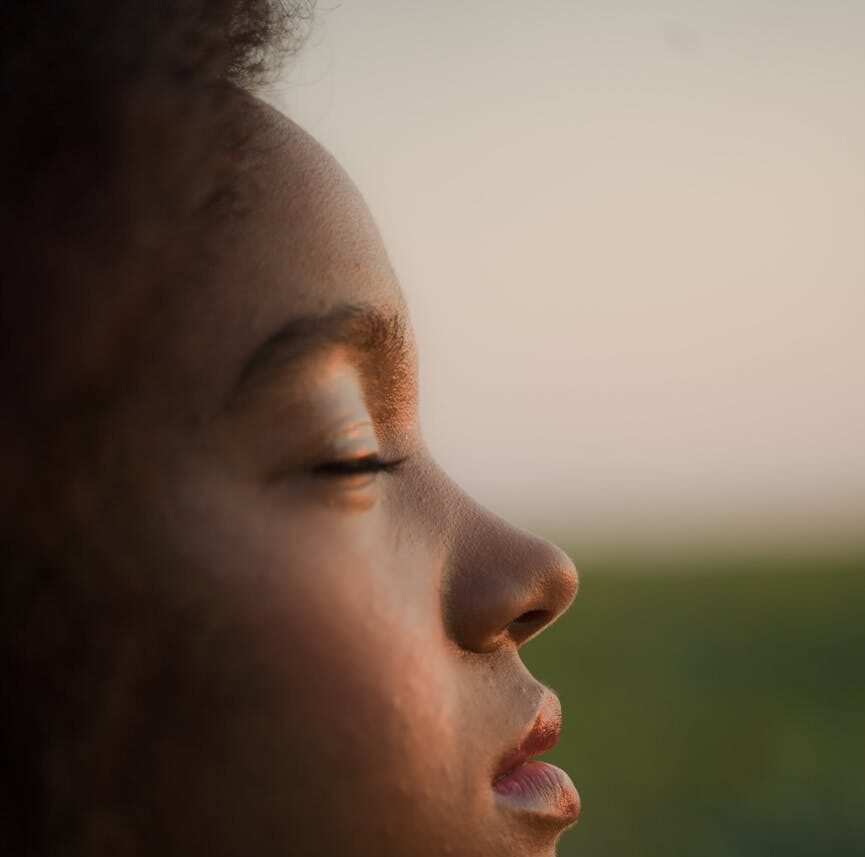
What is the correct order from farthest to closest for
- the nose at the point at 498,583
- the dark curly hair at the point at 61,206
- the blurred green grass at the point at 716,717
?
the blurred green grass at the point at 716,717 < the nose at the point at 498,583 < the dark curly hair at the point at 61,206

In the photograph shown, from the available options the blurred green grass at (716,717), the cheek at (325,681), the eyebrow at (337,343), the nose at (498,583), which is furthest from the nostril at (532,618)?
the blurred green grass at (716,717)

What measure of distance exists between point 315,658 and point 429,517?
195 mm

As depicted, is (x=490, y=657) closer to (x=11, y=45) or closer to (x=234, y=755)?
(x=234, y=755)

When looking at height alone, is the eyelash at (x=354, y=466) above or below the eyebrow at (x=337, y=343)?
below

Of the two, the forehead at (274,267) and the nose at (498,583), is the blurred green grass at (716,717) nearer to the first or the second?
the nose at (498,583)

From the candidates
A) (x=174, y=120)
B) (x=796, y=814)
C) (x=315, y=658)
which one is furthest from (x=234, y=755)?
(x=796, y=814)

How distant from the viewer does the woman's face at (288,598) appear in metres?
1.11

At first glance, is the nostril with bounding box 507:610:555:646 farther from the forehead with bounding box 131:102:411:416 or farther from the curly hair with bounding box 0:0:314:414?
the curly hair with bounding box 0:0:314:414

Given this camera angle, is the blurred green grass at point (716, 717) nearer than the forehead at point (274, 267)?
No

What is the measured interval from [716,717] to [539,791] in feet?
9.89

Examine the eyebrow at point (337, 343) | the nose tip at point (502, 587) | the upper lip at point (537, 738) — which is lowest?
the upper lip at point (537, 738)

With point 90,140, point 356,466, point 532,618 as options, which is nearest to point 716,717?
point 532,618

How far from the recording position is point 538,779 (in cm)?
126

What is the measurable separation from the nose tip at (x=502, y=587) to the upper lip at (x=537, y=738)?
0.22ft
